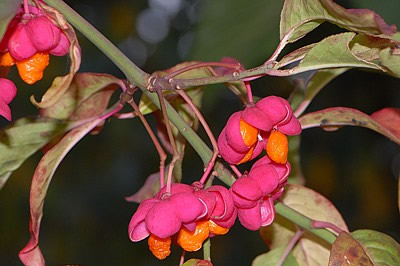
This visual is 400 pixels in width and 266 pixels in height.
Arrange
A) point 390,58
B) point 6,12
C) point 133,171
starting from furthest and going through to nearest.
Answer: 1. point 133,171
2. point 390,58
3. point 6,12

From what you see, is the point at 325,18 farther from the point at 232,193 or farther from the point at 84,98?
the point at 84,98

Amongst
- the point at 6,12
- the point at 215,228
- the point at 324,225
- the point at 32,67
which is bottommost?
the point at 324,225

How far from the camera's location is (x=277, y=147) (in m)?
0.87

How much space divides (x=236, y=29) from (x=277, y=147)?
0.90 metres

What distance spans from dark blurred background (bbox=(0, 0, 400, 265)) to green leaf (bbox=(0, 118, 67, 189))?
62.1 inches

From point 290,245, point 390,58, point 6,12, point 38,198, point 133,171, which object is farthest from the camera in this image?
point 133,171

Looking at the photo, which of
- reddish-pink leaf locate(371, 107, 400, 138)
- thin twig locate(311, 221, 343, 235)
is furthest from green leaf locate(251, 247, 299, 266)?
reddish-pink leaf locate(371, 107, 400, 138)

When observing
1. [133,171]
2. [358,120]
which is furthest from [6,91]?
[133,171]

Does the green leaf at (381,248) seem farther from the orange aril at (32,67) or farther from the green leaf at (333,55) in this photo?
the orange aril at (32,67)

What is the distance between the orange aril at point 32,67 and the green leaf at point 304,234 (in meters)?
0.43

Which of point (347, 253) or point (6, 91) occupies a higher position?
point (6, 91)

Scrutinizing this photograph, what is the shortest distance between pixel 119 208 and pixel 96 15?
0.89 m

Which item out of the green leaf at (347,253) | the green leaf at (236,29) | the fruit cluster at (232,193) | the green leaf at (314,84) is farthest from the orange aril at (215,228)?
the green leaf at (236,29)

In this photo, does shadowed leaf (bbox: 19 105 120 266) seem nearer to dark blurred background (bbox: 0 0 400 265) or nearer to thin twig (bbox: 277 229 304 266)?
thin twig (bbox: 277 229 304 266)
